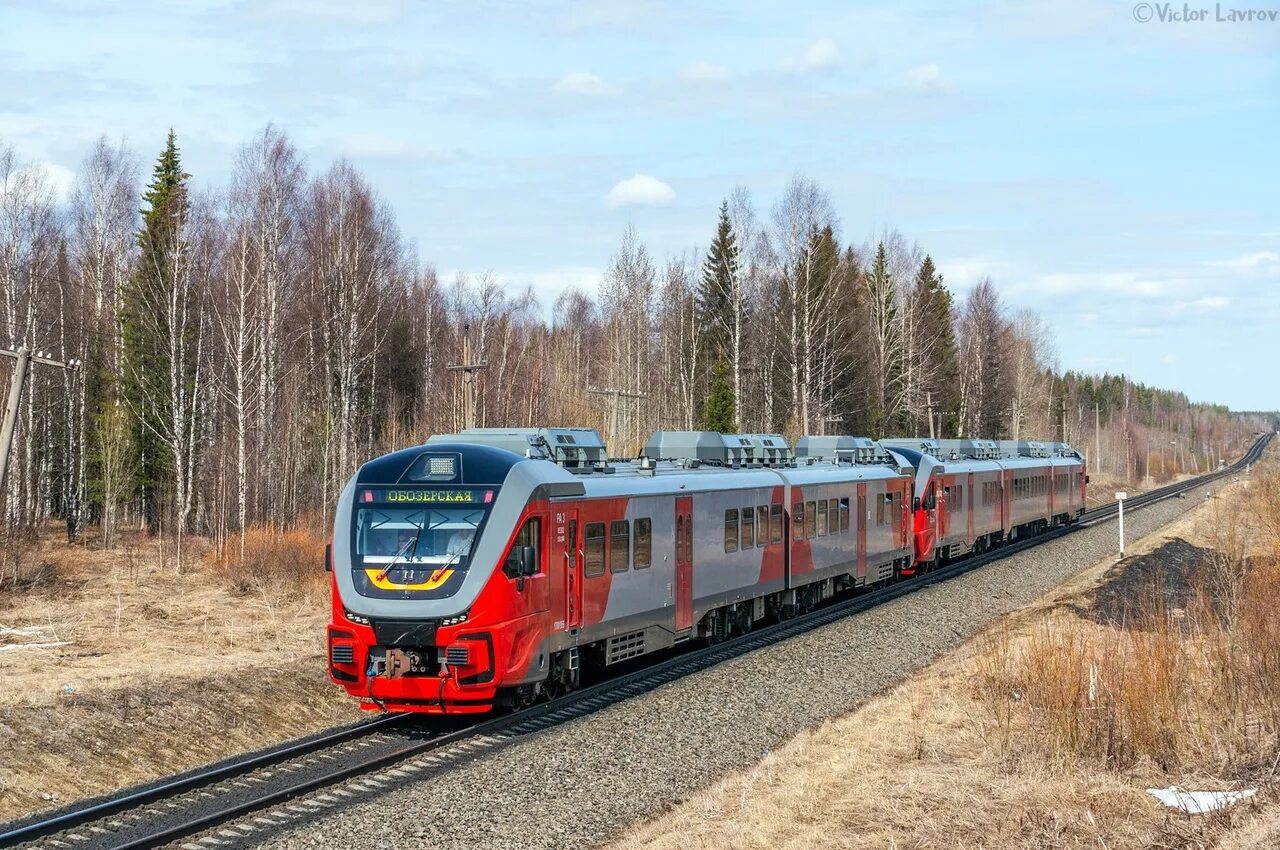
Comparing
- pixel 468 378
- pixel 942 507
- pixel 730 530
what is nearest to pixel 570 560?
pixel 730 530

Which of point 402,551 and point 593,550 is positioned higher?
point 402,551

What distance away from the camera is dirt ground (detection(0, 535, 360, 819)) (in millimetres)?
11602

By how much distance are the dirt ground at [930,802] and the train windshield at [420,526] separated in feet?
12.0

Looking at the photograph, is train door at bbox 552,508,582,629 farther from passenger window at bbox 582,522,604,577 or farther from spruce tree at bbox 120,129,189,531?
spruce tree at bbox 120,129,189,531

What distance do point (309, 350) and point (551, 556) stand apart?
96.6ft

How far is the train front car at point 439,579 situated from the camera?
12.6 m

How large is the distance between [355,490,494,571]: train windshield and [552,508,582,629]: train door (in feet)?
4.12

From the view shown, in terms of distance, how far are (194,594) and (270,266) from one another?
37.5 ft

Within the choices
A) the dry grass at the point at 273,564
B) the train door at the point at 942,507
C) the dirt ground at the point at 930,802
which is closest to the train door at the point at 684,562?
the dirt ground at the point at 930,802

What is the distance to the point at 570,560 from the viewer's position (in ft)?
46.9

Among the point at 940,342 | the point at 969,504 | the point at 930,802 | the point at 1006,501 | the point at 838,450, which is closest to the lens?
the point at 930,802

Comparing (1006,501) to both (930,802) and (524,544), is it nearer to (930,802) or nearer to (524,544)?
(524,544)

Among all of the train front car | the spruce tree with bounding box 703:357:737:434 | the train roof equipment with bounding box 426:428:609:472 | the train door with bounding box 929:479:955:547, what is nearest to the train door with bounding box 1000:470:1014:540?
the train door with bounding box 929:479:955:547

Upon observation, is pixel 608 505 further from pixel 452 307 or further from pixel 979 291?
pixel 979 291
